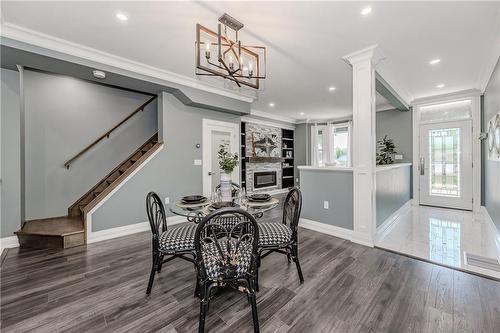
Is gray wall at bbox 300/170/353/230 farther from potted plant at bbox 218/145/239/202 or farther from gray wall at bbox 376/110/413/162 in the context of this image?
gray wall at bbox 376/110/413/162

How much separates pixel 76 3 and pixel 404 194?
6380 millimetres

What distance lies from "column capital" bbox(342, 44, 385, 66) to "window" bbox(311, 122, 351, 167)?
4742 mm

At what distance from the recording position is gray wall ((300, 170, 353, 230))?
3.29 m

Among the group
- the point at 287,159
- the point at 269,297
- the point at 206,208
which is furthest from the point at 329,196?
the point at 287,159

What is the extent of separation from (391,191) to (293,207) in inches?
111

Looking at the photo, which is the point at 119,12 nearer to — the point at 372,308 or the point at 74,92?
the point at 74,92

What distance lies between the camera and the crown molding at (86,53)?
99.3 inches

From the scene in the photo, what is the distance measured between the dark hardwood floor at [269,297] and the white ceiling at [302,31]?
2.70 meters

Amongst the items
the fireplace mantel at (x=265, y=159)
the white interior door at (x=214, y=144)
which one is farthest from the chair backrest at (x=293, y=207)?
the fireplace mantel at (x=265, y=159)

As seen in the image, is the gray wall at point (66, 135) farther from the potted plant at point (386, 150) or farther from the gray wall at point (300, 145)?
the potted plant at point (386, 150)

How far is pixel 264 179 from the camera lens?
7.39m

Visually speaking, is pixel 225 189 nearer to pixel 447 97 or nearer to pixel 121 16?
pixel 121 16

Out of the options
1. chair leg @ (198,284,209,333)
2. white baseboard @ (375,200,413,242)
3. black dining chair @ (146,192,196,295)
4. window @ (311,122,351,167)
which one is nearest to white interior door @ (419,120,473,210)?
white baseboard @ (375,200,413,242)

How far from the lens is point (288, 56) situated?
3.18m
